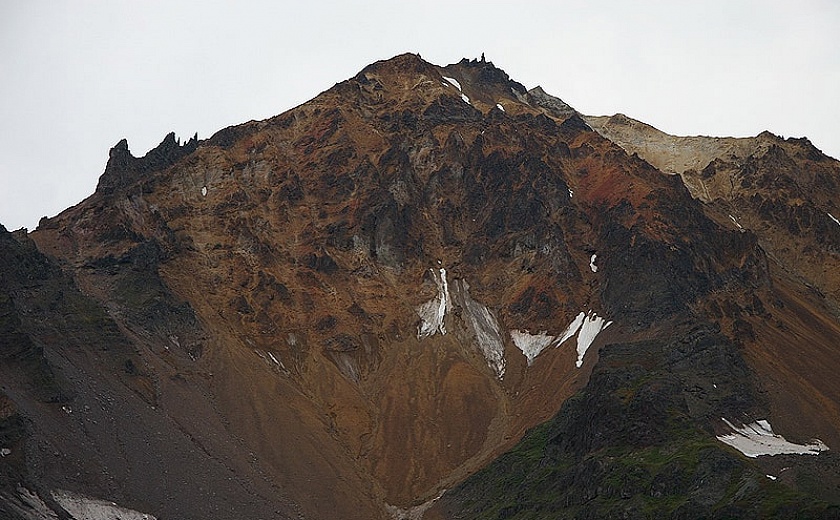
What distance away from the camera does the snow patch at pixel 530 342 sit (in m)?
135

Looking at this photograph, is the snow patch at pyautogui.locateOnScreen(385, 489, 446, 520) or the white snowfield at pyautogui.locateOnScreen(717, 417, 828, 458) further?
the snow patch at pyautogui.locateOnScreen(385, 489, 446, 520)

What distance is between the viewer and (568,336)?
13525 cm

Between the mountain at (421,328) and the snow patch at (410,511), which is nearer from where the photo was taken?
the mountain at (421,328)

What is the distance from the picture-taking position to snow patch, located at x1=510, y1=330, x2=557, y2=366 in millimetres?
135375

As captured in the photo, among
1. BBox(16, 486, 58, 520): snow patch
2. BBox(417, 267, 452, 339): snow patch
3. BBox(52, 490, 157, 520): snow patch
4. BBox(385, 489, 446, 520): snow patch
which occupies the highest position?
BBox(417, 267, 452, 339): snow patch

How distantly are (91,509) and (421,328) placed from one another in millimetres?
68436

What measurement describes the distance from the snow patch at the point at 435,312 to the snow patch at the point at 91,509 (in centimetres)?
6309

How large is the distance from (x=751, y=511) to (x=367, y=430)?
62.6 m

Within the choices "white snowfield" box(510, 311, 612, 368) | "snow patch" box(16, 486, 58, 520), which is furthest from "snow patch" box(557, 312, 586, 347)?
"snow patch" box(16, 486, 58, 520)

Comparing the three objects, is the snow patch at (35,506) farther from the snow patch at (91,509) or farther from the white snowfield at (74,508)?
the snow patch at (91,509)

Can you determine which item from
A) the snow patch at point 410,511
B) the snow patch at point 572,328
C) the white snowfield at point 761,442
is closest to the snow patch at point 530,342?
the snow patch at point 572,328

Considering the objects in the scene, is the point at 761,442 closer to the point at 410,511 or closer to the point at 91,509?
the point at 410,511

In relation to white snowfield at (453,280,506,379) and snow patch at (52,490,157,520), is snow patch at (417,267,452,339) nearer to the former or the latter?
white snowfield at (453,280,506,379)

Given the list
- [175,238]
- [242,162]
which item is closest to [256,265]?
[175,238]
